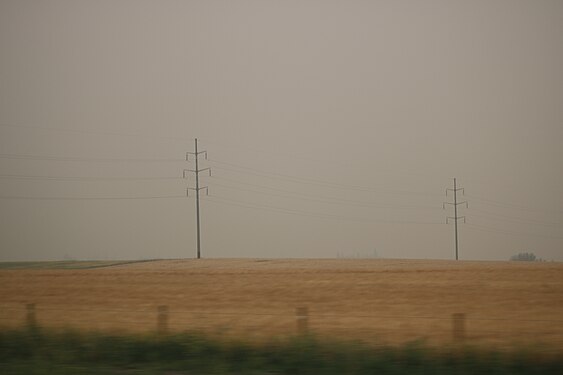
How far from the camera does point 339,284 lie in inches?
1603

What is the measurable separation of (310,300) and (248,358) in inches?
745

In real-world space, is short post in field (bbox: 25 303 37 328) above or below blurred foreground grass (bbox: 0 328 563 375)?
above

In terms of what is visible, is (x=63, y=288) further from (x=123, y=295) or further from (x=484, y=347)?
(x=484, y=347)

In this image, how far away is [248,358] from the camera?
52.2 ft

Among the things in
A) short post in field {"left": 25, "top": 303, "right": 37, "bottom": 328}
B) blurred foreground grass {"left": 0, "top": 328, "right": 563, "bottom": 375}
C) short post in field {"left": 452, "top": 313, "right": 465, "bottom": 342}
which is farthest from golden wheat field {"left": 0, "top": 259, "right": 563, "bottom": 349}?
blurred foreground grass {"left": 0, "top": 328, "right": 563, "bottom": 375}

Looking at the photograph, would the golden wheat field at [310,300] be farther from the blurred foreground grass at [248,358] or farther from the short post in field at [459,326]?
the blurred foreground grass at [248,358]

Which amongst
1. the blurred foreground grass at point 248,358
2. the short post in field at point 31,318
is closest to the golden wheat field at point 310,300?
the short post in field at point 31,318

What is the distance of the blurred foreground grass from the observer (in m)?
14.5

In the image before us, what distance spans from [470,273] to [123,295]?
23525 mm

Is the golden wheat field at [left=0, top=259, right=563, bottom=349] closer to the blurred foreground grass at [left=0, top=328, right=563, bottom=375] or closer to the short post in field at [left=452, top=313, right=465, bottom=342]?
the short post in field at [left=452, top=313, right=465, bottom=342]

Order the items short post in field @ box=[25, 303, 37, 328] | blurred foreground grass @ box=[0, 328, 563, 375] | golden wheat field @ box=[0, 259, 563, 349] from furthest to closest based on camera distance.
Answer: golden wheat field @ box=[0, 259, 563, 349]
short post in field @ box=[25, 303, 37, 328]
blurred foreground grass @ box=[0, 328, 563, 375]

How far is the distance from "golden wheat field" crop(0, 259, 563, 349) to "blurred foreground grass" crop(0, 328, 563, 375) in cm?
209

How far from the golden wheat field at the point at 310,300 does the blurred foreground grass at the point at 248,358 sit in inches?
82.2

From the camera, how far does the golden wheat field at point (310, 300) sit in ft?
72.0
